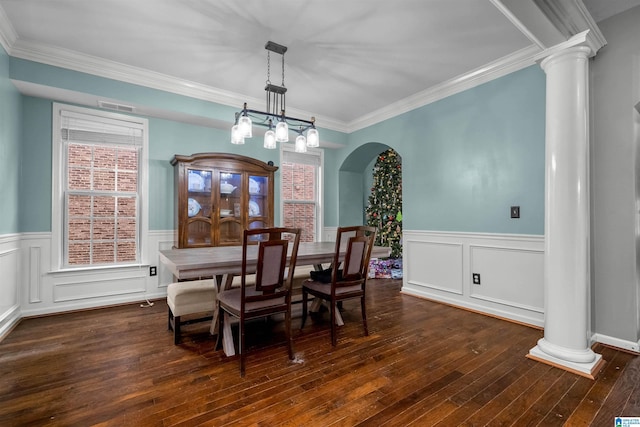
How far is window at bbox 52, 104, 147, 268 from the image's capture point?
3.37 meters

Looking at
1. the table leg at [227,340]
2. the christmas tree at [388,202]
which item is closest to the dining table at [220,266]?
the table leg at [227,340]

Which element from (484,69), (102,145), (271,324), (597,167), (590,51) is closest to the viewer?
(590,51)

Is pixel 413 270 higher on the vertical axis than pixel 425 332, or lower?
higher

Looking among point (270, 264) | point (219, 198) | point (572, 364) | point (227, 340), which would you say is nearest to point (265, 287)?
point (270, 264)

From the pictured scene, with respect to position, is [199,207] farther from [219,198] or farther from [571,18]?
[571,18]

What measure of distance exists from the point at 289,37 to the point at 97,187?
2869mm

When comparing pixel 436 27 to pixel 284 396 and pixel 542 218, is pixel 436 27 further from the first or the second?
pixel 284 396

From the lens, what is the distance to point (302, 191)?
5.25 m

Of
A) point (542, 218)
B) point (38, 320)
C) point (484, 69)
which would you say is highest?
point (484, 69)

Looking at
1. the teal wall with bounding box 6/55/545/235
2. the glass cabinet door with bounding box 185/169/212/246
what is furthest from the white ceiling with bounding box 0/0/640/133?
the glass cabinet door with bounding box 185/169/212/246

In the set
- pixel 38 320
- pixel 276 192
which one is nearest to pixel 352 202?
pixel 276 192

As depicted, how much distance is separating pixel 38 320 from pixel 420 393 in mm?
3750

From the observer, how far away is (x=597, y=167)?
2.45m

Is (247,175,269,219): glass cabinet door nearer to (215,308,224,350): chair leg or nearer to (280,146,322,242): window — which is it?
(280,146,322,242): window
